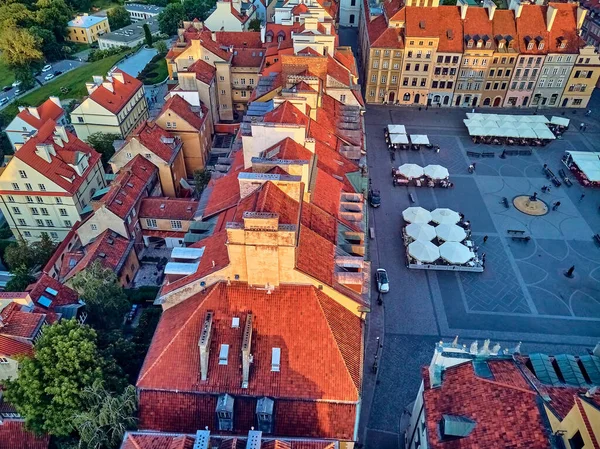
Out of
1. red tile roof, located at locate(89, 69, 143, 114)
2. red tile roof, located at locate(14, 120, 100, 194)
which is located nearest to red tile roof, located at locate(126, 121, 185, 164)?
red tile roof, located at locate(14, 120, 100, 194)

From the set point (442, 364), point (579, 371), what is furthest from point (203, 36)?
point (579, 371)

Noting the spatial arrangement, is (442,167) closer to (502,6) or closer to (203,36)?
(203,36)

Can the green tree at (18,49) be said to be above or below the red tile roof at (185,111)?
below

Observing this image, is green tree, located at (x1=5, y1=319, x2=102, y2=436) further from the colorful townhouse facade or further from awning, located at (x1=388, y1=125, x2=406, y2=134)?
the colorful townhouse facade

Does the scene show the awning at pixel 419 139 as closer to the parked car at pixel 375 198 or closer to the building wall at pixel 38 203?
the parked car at pixel 375 198

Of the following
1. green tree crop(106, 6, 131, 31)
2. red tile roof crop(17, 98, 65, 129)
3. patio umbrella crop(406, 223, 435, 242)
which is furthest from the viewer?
green tree crop(106, 6, 131, 31)

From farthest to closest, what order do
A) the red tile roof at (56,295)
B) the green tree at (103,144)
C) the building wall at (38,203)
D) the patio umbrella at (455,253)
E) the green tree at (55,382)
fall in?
the green tree at (103,144), the building wall at (38,203), the patio umbrella at (455,253), the red tile roof at (56,295), the green tree at (55,382)

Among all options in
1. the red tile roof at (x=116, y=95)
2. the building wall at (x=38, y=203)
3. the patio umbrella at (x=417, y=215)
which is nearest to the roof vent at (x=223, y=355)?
the patio umbrella at (x=417, y=215)
